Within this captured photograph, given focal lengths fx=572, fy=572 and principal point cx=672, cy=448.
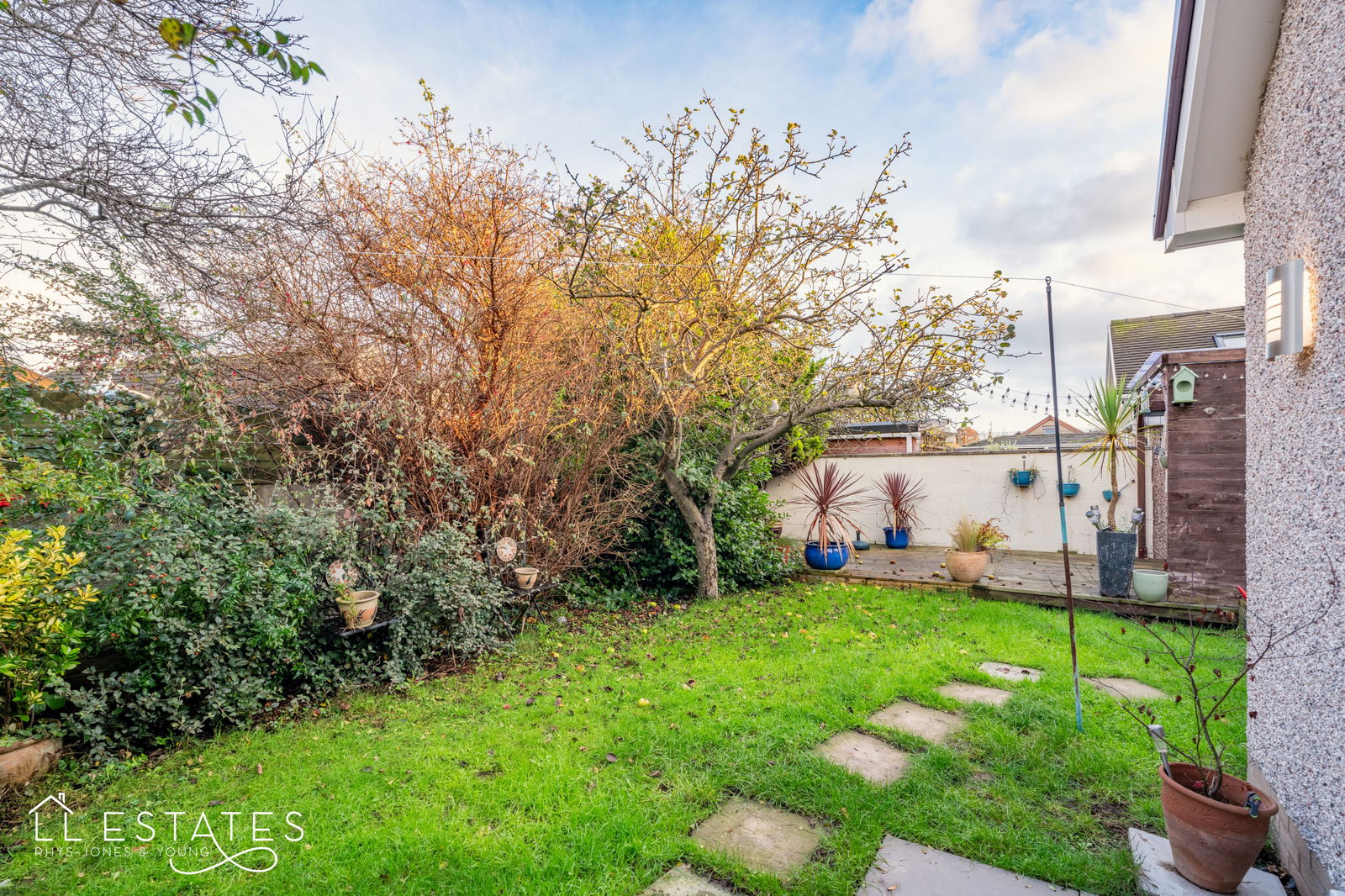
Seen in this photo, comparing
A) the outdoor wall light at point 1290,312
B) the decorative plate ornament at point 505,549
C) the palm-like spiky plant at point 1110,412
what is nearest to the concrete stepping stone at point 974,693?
the outdoor wall light at point 1290,312

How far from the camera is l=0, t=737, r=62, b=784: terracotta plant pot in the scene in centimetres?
246

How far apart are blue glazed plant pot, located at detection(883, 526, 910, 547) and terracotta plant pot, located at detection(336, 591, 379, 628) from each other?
29.9ft

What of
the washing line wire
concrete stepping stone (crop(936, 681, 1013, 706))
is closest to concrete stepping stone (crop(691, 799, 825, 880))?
concrete stepping stone (crop(936, 681, 1013, 706))

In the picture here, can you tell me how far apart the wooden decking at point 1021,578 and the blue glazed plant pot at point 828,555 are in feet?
0.39

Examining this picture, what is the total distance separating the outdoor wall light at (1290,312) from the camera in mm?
1794

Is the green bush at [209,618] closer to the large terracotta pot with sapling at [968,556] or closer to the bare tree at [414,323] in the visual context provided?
the bare tree at [414,323]

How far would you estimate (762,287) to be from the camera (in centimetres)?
566

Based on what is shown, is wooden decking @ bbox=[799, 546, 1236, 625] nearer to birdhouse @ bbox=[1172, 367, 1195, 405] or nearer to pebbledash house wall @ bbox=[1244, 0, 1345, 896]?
birdhouse @ bbox=[1172, 367, 1195, 405]

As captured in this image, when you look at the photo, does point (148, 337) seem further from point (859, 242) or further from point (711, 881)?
point (859, 242)

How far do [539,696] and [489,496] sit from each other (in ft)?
6.38

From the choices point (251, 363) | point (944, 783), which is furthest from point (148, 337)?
point (944, 783)

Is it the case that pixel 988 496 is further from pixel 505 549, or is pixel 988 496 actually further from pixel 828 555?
pixel 505 549

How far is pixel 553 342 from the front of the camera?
5.56 m

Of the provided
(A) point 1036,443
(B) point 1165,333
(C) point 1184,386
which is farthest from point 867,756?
(B) point 1165,333
